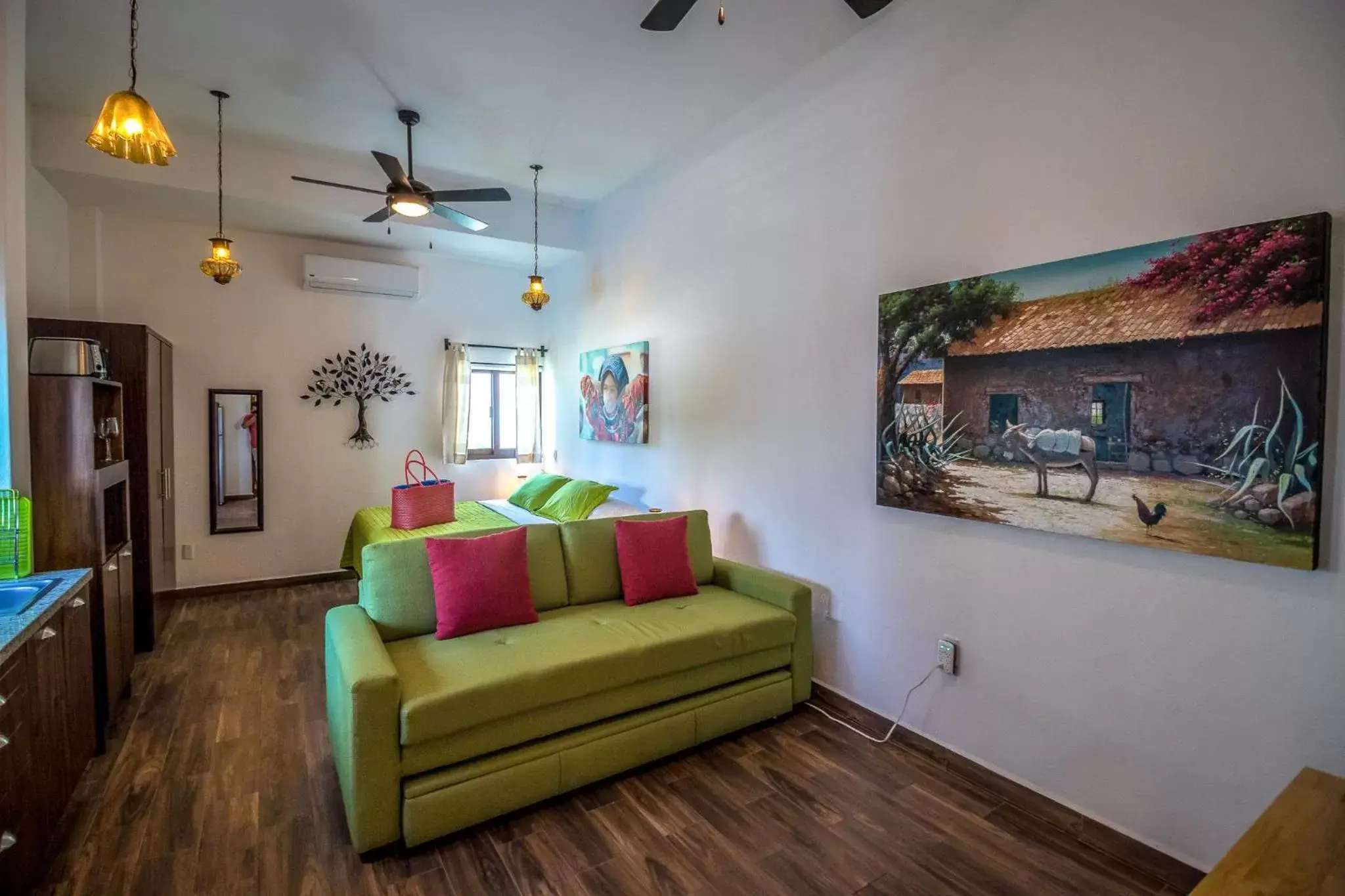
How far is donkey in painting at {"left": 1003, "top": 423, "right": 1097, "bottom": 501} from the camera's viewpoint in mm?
2074

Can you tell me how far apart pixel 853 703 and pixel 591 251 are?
13.6 ft

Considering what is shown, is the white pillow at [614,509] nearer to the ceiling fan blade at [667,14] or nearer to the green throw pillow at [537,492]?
the green throw pillow at [537,492]

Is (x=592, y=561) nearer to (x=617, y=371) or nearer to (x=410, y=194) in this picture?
(x=617, y=371)

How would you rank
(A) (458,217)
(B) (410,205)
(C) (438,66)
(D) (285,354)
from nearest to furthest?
(C) (438,66) → (B) (410,205) → (A) (458,217) → (D) (285,354)

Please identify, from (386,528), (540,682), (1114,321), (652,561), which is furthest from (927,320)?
(386,528)

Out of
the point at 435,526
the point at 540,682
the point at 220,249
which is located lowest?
the point at 540,682

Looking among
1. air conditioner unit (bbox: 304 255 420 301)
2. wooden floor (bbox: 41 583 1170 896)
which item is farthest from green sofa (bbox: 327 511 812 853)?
air conditioner unit (bbox: 304 255 420 301)

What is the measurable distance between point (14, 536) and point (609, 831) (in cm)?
243

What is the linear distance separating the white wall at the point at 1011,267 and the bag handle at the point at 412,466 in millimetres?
3079

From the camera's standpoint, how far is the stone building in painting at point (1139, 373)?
66.9 inches

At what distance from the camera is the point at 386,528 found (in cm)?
443

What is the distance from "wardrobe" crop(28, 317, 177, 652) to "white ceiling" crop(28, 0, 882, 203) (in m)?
1.32

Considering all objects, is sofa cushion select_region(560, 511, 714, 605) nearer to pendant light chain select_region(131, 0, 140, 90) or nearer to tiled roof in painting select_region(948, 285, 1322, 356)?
tiled roof in painting select_region(948, 285, 1322, 356)

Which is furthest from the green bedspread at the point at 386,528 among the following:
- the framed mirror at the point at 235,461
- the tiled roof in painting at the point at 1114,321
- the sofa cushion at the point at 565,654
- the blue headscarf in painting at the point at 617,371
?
the tiled roof in painting at the point at 1114,321
